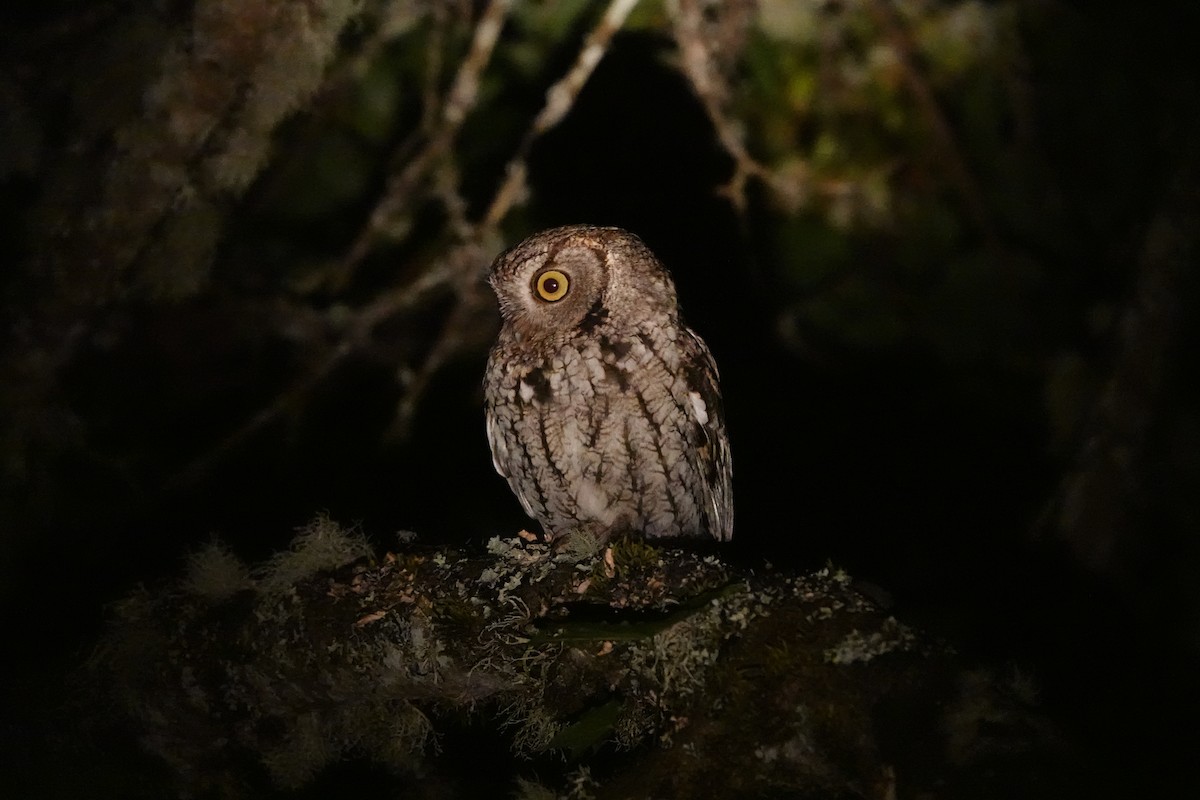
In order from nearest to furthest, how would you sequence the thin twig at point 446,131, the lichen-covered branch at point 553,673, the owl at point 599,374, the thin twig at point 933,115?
the lichen-covered branch at point 553,673, the owl at point 599,374, the thin twig at point 933,115, the thin twig at point 446,131

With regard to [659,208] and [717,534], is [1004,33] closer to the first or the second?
[659,208]

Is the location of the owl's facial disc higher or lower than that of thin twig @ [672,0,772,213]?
lower

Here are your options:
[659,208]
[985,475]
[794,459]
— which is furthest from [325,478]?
[985,475]

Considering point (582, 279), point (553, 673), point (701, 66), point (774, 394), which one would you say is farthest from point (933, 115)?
point (553, 673)

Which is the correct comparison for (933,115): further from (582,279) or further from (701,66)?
(582,279)

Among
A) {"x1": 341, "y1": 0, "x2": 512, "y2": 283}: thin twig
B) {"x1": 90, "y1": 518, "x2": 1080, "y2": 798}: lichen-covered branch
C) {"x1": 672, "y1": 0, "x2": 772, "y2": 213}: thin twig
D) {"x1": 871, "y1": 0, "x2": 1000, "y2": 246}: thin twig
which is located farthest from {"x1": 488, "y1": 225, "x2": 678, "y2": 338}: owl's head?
{"x1": 871, "y1": 0, "x2": 1000, "y2": 246}: thin twig

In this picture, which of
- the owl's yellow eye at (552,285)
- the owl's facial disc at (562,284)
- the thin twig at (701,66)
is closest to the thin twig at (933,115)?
the thin twig at (701,66)

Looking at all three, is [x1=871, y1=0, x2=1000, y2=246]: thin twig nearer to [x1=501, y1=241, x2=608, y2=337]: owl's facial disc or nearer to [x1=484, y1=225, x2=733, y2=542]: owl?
[x1=484, y1=225, x2=733, y2=542]: owl

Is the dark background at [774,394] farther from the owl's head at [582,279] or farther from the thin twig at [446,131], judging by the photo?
the owl's head at [582,279]
